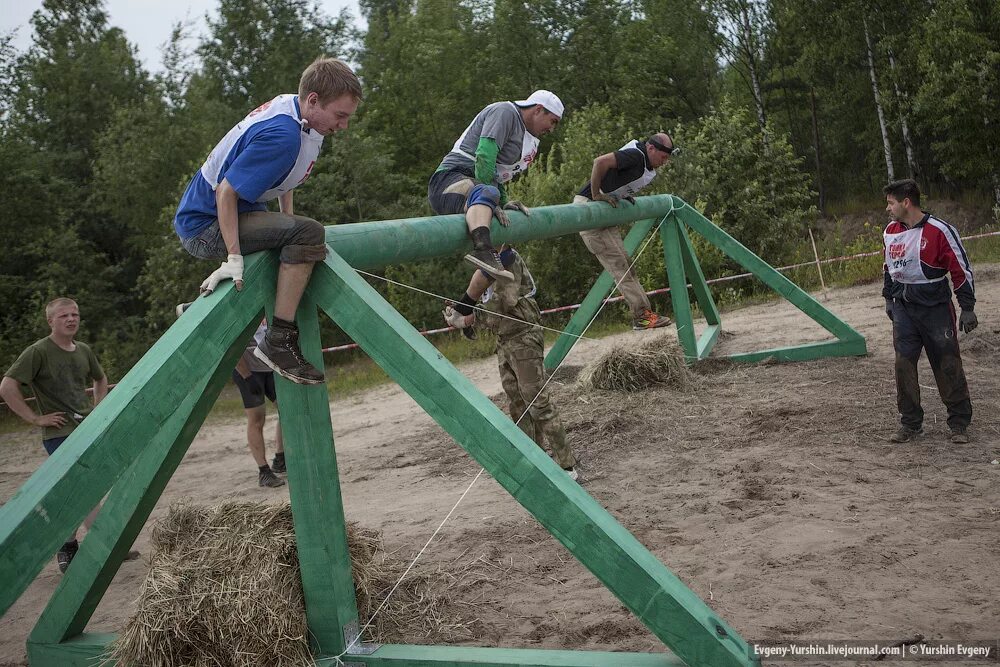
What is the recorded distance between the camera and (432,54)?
1107 inches

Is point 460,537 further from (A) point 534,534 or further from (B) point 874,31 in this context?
(B) point 874,31

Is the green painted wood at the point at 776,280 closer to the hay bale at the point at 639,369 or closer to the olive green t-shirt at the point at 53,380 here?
the hay bale at the point at 639,369

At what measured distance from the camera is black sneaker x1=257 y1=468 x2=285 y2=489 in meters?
6.65

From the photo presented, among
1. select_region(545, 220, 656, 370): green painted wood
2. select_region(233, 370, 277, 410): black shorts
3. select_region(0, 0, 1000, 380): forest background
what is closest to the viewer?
select_region(233, 370, 277, 410): black shorts

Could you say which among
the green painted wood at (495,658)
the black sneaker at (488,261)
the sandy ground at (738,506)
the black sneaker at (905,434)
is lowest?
the black sneaker at (905,434)

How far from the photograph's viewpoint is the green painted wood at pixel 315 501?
3.06 metres

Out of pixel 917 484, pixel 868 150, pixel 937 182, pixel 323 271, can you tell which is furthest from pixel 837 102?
pixel 323 271

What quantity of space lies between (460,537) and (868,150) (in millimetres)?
28804

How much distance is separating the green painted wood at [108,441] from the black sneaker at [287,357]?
13 centimetres

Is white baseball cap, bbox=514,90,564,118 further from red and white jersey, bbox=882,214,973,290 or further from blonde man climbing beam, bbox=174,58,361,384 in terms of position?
blonde man climbing beam, bbox=174,58,361,384

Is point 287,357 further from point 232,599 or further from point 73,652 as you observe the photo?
point 73,652

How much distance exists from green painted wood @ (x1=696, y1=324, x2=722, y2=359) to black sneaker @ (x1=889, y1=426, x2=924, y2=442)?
2.82 meters

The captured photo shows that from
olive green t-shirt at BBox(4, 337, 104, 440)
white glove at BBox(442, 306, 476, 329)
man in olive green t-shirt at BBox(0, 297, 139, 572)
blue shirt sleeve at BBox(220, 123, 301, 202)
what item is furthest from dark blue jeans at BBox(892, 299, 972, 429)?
olive green t-shirt at BBox(4, 337, 104, 440)

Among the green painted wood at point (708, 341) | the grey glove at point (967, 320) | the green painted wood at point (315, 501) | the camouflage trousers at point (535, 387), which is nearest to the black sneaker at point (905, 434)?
the grey glove at point (967, 320)
